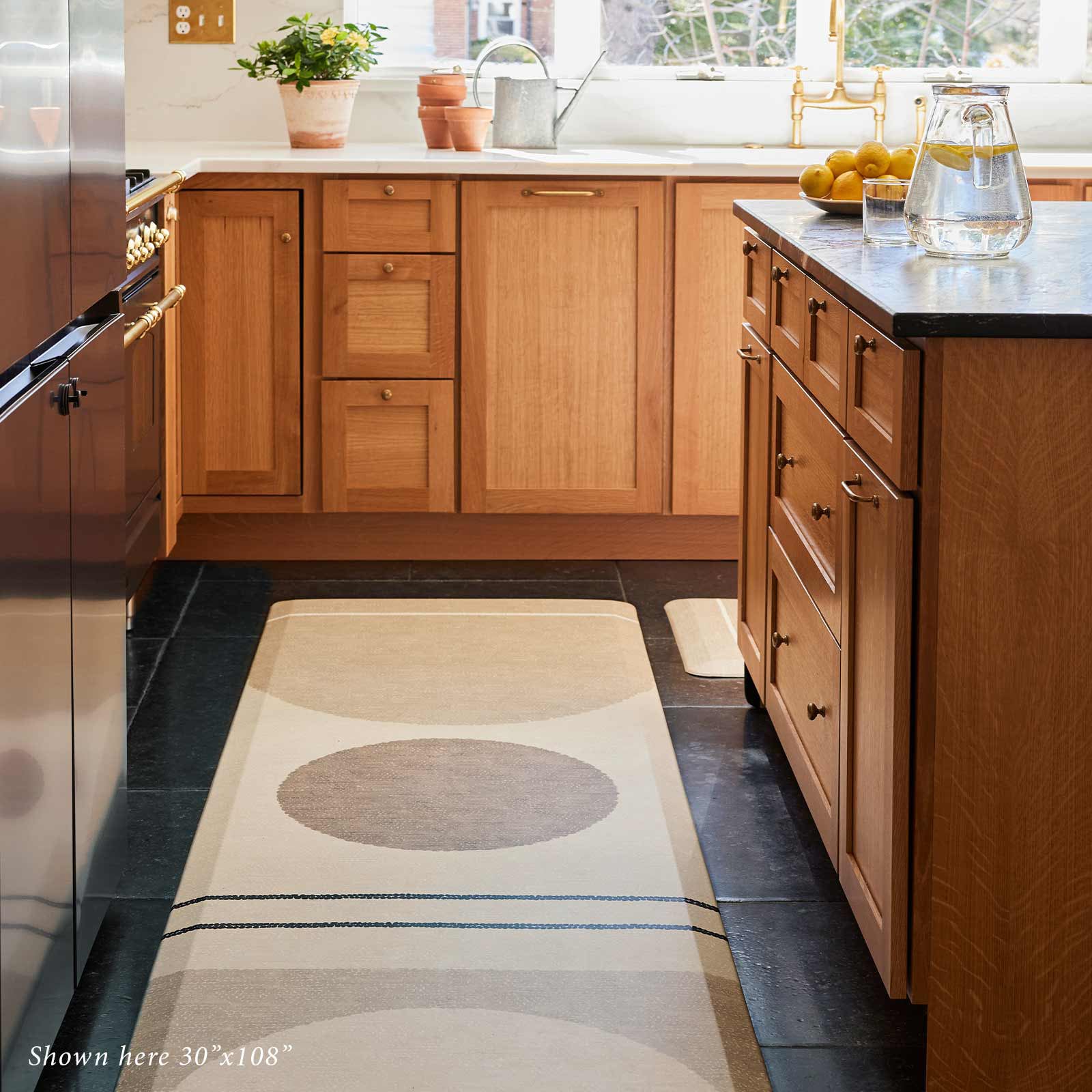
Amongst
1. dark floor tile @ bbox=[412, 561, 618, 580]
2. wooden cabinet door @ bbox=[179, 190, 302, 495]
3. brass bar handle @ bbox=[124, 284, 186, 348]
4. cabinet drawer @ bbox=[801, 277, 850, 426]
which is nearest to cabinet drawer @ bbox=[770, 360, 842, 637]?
cabinet drawer @ bbox=[801, 277, 850, 426]

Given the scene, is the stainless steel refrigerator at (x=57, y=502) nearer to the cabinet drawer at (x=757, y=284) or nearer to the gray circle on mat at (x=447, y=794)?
the gray circle on mat at (x=447, y=794)

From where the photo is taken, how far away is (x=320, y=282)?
3682mm

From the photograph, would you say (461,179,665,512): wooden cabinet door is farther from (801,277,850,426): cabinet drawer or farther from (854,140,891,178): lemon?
(801,277,850,426): cabinet drawer

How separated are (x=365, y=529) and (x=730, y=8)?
1.79 meters

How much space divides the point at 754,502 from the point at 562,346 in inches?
47.1

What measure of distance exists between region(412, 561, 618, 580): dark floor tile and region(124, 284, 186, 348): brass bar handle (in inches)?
34.6

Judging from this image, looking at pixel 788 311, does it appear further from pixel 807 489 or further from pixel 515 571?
pixel 515 571

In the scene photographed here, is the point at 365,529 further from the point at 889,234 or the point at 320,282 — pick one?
the point at 889,234

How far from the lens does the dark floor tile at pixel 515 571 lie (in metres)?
3.74

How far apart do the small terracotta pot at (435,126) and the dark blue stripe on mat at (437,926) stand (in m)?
2.47

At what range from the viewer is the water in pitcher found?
1.89m

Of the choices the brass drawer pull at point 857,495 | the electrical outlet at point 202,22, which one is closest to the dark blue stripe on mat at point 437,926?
the brass drawer pull at point 857,495

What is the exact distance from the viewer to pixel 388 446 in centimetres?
377

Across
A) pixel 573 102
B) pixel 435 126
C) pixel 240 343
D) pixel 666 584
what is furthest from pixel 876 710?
pixel 435 126
